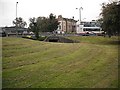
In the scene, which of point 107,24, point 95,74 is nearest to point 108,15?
point 107,24

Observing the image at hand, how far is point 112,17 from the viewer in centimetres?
4169

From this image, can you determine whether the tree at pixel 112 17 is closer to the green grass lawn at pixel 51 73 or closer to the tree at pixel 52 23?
the green grass lawn at pixel 51 73

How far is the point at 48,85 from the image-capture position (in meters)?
11.6

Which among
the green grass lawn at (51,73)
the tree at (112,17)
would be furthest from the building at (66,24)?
the green grass lawn at (51,73)

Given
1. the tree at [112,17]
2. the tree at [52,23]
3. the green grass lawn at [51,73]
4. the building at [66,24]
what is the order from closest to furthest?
the green grass lawn at [51,73], the tree at [112,17], the tree at [52,23], the building at [66,24]

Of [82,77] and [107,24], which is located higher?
[107,24]

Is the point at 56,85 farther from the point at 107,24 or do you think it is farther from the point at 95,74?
the point at 107,24

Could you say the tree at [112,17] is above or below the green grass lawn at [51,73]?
above

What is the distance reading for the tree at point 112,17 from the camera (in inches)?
1650

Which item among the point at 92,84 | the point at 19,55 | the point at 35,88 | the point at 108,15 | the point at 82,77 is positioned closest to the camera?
the point at 35,88

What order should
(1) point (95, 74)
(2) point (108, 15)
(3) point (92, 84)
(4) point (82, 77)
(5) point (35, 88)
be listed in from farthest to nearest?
(2) point (108, 15), (1) point (95, 74), (4) point (82, 77), (3) point (92, 84), (5) point (35, 88)

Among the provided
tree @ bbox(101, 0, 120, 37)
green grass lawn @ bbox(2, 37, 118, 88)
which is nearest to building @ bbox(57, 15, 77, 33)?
tree @ bbox(101, 0, 120, 37)

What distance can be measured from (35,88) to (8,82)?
1.30 meters

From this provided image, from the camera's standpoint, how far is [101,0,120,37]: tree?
41.9 metres
